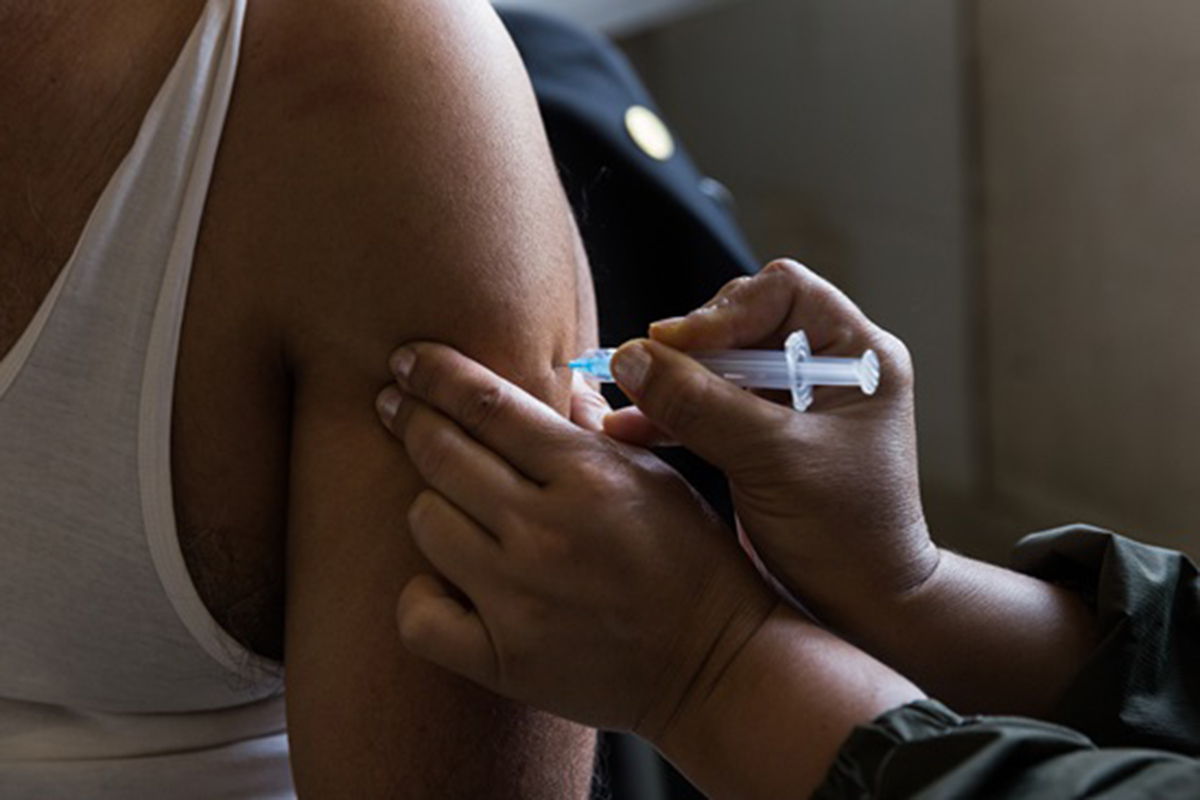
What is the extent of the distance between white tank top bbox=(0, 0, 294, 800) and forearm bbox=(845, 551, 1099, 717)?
0.39m

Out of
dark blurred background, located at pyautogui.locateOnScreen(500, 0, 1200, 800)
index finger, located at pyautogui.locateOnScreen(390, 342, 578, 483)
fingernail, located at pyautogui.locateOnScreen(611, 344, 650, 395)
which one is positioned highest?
fingernail, located at pyautogui.locateOnScreen(611, 344, 650, 395)

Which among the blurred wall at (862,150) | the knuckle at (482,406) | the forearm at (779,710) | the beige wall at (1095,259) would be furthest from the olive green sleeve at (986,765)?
the blurred wall at (862,150)

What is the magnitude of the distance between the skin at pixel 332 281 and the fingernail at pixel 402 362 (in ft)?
0.04

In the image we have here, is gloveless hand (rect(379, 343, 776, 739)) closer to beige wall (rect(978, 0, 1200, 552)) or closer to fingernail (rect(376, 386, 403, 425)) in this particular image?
fingernail (rect(376, 386, 403, 425))

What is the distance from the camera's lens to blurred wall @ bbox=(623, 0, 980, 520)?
2.81 meters

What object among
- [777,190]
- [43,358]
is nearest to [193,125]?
[43,358]

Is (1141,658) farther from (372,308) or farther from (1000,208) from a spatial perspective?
(1000,208)

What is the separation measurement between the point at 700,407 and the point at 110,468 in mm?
346

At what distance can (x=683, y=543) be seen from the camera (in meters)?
0.82

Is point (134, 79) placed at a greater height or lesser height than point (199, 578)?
greater

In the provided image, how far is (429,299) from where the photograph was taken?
88 centimetres

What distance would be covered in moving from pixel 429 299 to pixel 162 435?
0.57 ft

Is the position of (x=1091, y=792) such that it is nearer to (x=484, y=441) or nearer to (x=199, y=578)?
(x=484, y=441)

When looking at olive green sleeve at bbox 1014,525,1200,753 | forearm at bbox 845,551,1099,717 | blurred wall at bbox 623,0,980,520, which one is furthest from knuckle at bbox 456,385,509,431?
blurred wall at bbox 623,0,980,520
